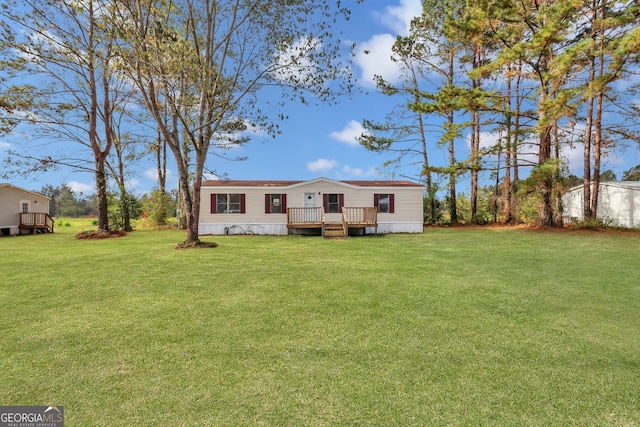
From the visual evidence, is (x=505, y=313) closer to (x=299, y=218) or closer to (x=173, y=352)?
(x=173, y=352)

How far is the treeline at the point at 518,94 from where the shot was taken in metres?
11.7

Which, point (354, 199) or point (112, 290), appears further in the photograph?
point (354, 199)

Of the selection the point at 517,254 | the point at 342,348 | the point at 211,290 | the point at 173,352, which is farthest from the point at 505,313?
the point at 517,254

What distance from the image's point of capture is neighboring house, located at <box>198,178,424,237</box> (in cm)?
1473

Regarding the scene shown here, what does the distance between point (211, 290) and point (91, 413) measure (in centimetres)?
293

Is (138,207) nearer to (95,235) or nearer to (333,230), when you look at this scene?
(95,235)

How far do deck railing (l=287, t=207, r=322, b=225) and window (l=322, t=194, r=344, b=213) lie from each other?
460mm

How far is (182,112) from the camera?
995 cm

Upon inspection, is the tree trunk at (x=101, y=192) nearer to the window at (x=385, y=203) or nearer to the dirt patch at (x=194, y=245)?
the dirt patch at (x=194, y=245)

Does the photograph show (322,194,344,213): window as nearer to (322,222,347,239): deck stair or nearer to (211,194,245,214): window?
(322,222,347,239): deck stair

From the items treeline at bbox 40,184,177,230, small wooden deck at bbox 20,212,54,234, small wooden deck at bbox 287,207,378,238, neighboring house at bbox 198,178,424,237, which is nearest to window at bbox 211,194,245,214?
neighboring house at bbox 198,178,424,237

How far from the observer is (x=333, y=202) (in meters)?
15.1

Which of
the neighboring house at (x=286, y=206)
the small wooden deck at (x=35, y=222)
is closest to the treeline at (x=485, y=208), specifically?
the neighboring house at (x=286, y=206)

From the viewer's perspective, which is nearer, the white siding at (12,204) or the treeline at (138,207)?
the white siding at (12,204)
